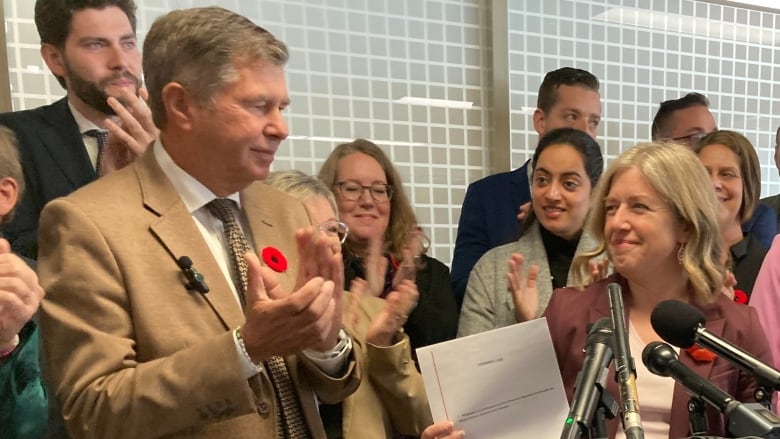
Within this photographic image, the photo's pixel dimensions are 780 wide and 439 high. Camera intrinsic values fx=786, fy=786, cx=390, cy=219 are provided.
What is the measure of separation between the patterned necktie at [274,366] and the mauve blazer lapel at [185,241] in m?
0.07

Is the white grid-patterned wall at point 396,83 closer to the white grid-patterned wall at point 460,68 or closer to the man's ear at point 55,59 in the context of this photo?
the white grid-patterned wall at point 460,68

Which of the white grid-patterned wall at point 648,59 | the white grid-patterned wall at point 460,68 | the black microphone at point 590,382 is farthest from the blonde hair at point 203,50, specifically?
the white grid-patterned wall at point 648,59

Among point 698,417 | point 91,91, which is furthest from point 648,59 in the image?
point 698,417

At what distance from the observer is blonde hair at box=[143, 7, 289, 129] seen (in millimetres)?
1453

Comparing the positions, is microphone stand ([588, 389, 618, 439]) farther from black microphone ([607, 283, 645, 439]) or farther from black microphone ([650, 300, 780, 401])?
black microphone ([650, 300, 780, 401])

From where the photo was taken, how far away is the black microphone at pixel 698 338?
3.65 feet

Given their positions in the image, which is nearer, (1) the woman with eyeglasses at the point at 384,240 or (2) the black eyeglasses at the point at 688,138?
(1) the woman with eyeglasses at the point at 384,240

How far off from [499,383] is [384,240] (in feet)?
3.54

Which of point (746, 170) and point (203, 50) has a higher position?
point (203, 50)

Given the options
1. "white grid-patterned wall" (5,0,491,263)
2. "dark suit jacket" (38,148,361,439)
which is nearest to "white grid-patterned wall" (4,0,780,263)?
"white grid-patterned wall" (5,0,491,263)

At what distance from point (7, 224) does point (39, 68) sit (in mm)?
1371

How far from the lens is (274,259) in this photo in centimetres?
154

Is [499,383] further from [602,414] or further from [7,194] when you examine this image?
[7,194]

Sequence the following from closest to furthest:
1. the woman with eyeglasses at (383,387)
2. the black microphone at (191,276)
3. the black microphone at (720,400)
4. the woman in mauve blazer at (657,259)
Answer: the black microphone at (720,400) < the black microphone at (191,276) < the woman with eyeglasses at (383,387) < the woman in mauve blazer at (657,259)
